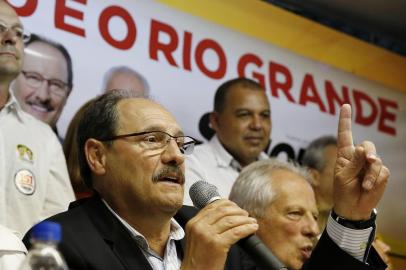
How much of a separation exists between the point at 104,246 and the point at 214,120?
181cm

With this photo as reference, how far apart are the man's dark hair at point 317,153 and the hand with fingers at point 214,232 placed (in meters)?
2.28

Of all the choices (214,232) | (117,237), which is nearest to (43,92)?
(117,237)

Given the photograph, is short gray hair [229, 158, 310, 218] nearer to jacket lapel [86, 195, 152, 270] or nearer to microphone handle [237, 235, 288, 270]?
jacket lapel [86, 195, 152, 270]

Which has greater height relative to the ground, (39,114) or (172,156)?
(172,156)

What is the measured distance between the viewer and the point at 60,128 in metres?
2.97

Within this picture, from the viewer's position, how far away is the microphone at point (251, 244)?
1.52 metres

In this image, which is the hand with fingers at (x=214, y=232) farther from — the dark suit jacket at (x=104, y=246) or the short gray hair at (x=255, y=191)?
the short gray hair at (x=255, y=191)

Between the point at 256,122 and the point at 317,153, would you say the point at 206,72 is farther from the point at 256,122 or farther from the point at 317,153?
the point at 317,153

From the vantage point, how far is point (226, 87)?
3.67m

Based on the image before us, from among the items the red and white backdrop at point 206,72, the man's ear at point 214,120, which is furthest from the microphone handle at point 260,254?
the man's ear at point 214,120

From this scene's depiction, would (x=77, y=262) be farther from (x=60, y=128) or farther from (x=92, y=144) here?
(x=60, y=128)

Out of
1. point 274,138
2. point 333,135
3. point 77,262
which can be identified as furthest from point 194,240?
point 333,135

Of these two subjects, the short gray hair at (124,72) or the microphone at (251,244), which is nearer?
the microphone at (251,244)

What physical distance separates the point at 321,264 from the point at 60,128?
1.36m
